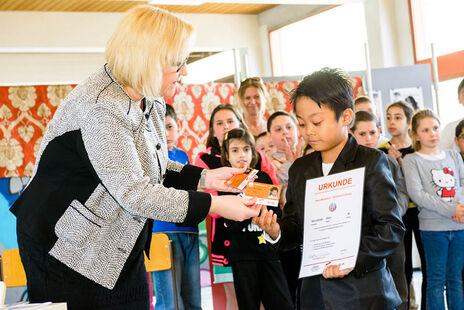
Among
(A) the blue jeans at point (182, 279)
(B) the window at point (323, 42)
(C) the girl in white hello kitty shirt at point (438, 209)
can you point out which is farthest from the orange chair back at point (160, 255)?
(B) the window at point (323, 42)

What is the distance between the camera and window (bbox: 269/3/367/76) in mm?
10055

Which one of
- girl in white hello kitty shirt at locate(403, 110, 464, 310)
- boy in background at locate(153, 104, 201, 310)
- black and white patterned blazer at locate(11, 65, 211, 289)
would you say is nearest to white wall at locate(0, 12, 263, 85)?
girl in white hello kitty shirt at locate(403, 110, 464, 310)

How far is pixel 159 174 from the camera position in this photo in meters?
2.02

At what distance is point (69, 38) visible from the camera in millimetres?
10188

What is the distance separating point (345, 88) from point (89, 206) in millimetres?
1079

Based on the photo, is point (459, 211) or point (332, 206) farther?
point (459, 211)

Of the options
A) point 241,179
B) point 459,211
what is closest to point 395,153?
point 459,211

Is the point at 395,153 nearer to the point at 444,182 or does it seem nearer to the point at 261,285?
the point at 444,182

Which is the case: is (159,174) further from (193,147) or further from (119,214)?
(193,147)

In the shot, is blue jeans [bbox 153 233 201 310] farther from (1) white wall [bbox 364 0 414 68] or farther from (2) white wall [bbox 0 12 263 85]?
(2) white wall [bbox 0 12 263 85]

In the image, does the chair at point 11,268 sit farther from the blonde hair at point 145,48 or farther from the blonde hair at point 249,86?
the blonde hair at point 249,86

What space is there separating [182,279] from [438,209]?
1897mm

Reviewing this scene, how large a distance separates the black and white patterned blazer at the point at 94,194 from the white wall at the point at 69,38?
27.2ft

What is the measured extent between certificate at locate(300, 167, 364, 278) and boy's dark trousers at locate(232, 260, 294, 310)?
70.4 inches
